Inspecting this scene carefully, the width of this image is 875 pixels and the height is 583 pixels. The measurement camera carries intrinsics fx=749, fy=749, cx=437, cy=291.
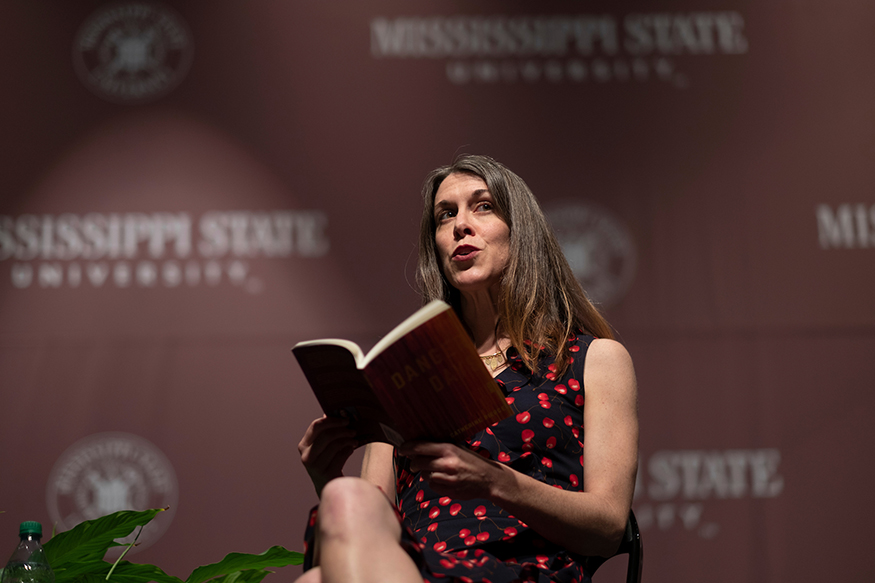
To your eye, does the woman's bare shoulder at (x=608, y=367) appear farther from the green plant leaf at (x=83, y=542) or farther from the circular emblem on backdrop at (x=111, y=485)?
the circular emblem on backdrop at (x=111, y=485)

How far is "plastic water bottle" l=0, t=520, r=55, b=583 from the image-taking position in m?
1.36

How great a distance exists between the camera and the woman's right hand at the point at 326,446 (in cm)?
123

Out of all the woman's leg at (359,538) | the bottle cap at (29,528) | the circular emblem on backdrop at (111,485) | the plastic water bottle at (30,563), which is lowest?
the circular emblem on backdrop at (111,485)

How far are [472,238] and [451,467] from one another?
697 millimetres

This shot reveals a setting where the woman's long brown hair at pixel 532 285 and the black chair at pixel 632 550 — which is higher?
the woman's long brown hair at pixel 532 285

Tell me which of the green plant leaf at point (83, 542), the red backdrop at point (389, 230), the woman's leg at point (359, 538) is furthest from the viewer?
the red backdrop at point (389, 230)

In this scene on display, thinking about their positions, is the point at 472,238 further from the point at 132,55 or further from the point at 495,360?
the point at 132,55

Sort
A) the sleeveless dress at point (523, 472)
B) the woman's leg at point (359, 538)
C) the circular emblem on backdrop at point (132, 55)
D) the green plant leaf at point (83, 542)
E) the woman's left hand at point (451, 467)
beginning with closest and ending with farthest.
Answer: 1. the woman's leg at point (359, 538)
2. the woman's left hand at point (451, 467)
3. the sleeveless dress at point (523, 472)
4. the green plant leaf at point (83, 542)
5. the circular emblem on backdrop at point (132, 55)

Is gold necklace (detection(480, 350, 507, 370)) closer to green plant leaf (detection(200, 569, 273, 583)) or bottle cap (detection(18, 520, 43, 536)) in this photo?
green plant leaf (detection(200, 569, 273, 583))

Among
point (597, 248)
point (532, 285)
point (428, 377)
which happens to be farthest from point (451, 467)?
point (597, 248)

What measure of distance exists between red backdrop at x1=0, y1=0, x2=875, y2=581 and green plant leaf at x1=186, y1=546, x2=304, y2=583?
1.05 meters

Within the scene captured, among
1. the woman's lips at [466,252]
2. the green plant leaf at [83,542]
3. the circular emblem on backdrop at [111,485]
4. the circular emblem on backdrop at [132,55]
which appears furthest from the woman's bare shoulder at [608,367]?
the circular emblem on backdrop at [132,55]

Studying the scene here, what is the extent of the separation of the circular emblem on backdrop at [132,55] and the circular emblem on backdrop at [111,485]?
1.29m

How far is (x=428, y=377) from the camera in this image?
99 cm
